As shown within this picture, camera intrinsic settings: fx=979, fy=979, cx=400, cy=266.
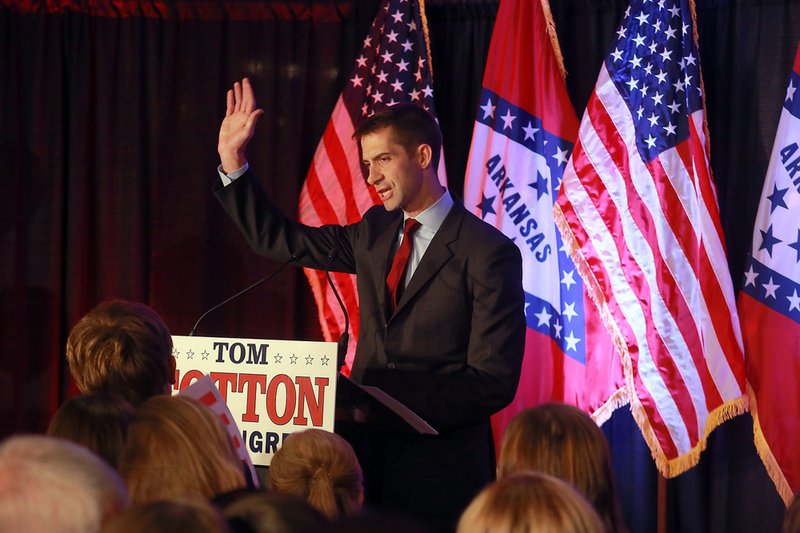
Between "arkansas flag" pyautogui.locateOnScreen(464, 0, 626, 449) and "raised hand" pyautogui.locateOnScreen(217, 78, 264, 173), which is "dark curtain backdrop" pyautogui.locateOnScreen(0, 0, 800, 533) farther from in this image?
"raised hand" pyautogui.locateOnScreen(217, 78, 264, 173)

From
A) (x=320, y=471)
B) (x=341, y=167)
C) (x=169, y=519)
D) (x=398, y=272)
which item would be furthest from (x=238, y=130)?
(x=169, y=519)

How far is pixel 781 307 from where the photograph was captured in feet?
13.2

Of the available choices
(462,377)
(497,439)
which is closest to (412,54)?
(497,439)

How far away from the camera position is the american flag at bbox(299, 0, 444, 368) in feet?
14.8

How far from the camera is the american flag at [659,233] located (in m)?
4.05

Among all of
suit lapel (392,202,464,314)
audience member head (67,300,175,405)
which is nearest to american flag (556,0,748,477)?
suit lapel (392,202,464,314)

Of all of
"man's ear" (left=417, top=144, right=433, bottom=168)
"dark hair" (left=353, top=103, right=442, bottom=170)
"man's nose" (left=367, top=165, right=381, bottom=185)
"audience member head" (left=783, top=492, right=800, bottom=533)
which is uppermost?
"dark hair" (left=353, top=103, right=442, bottom=170)

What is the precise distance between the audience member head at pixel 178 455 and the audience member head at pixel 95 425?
0.22 metres

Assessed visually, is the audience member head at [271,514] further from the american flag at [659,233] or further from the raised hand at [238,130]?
the american flag at [659,233]

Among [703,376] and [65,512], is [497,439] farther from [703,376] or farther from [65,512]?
[65,512]

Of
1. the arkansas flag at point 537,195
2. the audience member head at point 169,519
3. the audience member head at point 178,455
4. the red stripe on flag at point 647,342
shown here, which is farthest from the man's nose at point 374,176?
the audience member head at point 169,519

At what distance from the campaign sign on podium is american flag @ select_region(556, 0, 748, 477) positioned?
197 cm

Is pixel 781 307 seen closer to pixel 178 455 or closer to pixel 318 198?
pixel 318 198

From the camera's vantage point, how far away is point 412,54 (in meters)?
4.52
